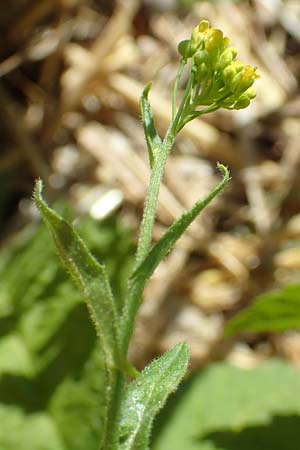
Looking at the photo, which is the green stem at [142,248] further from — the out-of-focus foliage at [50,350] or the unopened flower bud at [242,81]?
the out-of-focus foliage at [50,350]

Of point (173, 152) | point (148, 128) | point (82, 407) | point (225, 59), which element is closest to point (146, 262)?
point (148, 128)

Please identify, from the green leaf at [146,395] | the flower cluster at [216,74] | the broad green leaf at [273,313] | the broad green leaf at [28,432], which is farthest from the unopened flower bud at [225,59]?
the broad green leaf at [28,432]

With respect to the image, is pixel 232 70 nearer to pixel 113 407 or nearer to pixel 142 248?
pixel 142 248

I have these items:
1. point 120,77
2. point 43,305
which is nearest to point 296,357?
point 43,305

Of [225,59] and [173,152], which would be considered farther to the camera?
[173,152]

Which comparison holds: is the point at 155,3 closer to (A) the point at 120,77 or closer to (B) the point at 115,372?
(A) the point at 120,77
